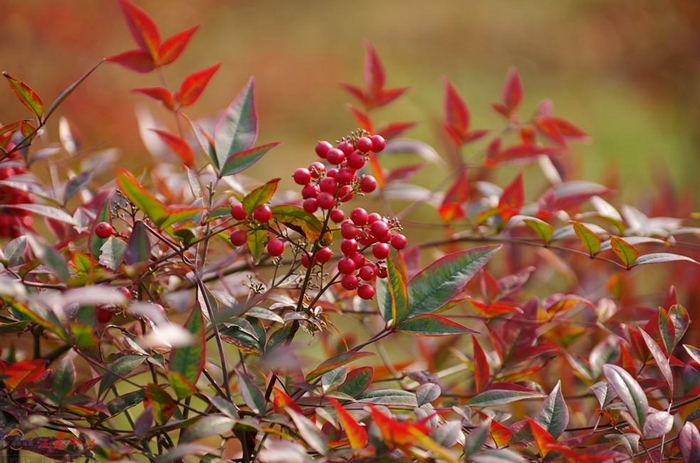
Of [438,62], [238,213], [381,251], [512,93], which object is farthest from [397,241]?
[438,62]

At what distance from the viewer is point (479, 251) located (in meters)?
0.49

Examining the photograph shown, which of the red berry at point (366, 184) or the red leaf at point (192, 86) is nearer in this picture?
the red berry at point (366, 184)

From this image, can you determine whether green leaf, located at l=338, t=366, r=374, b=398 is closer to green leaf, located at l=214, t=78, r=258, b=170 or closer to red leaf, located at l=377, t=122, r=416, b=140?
green leaf, located at l=214, t=78, r=258, b=170

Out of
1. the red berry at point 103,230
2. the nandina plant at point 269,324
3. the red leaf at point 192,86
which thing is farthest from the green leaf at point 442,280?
the red leaf at point 192,86

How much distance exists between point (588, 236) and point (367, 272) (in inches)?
8.2

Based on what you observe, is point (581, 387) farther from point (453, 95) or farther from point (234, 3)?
point (234, 3)

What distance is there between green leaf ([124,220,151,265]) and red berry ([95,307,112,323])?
0.11m

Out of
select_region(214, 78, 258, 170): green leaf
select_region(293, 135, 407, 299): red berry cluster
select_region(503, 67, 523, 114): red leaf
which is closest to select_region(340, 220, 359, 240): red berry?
select_region(293, 135, 407, 299): red berry cluster

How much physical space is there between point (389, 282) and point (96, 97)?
1.87 meters

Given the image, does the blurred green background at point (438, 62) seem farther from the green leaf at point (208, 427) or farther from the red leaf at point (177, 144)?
the green leaf at point (208, 427)

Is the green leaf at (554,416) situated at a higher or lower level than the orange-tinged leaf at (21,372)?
lower

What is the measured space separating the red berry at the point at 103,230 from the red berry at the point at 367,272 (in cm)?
18

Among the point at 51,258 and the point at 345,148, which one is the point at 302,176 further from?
the point at 51,258

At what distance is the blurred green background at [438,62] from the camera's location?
241cm
